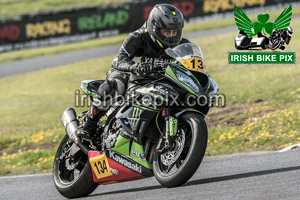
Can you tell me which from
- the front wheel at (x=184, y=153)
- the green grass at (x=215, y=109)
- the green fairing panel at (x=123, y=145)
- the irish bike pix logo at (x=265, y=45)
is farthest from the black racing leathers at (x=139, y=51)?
the irish bike pix logo at (x=265, y=45)

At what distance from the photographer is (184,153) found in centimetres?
554

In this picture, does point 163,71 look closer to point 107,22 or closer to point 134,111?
point 134,111

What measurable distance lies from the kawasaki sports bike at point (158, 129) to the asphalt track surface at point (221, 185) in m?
0.21

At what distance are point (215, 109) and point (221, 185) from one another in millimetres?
6997

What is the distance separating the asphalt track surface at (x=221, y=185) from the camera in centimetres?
515

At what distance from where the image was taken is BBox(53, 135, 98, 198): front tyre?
21.5 ft

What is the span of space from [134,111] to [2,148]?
7.36 meters

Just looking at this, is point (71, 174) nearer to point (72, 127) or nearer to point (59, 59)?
point (72, 127)

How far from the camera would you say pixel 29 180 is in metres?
8.11

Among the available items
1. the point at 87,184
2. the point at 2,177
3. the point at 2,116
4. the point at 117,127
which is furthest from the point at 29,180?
the point at 2,116

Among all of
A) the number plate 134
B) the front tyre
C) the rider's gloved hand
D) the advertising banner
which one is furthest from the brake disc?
the advertising banner

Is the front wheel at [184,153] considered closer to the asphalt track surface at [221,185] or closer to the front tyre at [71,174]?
the asphalt track surface at [221,185]

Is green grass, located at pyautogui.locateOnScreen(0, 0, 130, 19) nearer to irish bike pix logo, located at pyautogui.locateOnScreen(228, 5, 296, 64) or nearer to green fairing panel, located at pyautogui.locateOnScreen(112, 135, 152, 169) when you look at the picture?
irish bike pix logo, located at pyautogui.locateOnScreen(228, 5, 296, 64)

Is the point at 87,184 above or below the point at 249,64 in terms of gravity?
above
